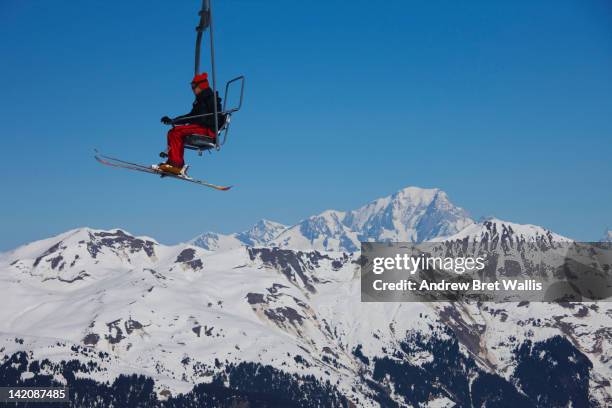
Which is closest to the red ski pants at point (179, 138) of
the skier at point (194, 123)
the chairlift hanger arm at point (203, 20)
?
the skier at point (194, 123)

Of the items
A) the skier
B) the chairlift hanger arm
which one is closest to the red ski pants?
the skier

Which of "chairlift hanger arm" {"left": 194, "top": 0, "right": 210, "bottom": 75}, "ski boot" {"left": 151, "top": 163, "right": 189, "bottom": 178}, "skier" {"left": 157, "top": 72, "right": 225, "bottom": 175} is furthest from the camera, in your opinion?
"skier" {"left": 157, "top": 72, "right": 225, "bottom": 175}

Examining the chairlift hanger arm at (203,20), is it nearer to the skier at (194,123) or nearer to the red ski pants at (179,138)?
the skier at (194,123)

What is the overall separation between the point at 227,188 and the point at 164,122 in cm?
360

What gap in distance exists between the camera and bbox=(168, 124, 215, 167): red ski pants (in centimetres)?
3653

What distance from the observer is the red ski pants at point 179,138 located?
36.5 meters

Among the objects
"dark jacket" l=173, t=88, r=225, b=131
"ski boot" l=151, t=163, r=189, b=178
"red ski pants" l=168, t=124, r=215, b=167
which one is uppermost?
"dark jacket" l=173, t=88, r=225, b=131

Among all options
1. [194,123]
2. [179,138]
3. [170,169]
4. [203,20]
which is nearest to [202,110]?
[194,123]

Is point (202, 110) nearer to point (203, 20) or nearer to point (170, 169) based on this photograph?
point (170, 169)

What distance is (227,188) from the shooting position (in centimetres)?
3603

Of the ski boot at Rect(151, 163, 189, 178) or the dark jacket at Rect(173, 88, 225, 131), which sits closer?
the ski boot at Rect(151, 163, 189, 178)

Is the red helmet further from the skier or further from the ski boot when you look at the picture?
the ski boot

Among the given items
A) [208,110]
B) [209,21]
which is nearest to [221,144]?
[208,110]

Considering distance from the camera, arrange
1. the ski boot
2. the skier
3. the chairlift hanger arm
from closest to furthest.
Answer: the chairlift hanger arm → the ski boot → the skier
